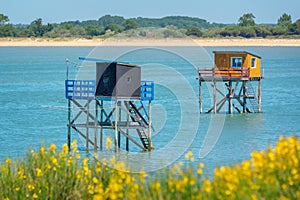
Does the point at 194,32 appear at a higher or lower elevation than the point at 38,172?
higher

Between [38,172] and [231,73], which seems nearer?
[38,172]

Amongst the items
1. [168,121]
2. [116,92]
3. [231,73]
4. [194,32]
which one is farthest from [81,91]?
[194,32]

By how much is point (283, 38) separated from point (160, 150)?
548 ft

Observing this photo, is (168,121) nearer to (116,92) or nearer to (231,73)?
(231,73)

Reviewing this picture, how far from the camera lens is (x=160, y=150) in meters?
36.0

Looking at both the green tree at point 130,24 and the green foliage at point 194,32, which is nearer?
the green tree at point 130,24

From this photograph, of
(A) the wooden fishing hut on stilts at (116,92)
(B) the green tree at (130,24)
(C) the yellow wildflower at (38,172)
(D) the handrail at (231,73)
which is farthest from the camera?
(B) the green tree at (130,24)

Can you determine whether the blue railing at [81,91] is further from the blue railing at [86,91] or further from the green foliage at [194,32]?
the green foliage at [194,32]

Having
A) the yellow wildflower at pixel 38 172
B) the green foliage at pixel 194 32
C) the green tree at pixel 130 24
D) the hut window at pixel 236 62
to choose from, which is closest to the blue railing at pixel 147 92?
the hut window at pixel 236 62

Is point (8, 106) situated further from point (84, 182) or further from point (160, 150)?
point (84, 182)

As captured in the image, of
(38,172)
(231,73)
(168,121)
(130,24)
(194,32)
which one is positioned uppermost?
(130,24)

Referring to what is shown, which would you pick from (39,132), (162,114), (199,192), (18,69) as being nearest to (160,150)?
(39,132)

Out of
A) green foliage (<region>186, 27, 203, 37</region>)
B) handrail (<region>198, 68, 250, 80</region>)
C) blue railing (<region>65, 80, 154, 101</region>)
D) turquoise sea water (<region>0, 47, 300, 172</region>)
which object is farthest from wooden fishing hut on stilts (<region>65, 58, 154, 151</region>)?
green foliage (<region>186, 27, 203, 37</region>)

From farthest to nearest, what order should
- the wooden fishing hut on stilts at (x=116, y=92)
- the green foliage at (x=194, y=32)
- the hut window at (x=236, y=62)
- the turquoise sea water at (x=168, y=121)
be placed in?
the green foliage at (x=194, y=32)
the hut window at (x=236, y=62)
the turquoise sea water at (x=168, y=121)
the wooden fishing hut on stilts at (x=116, y=92)
